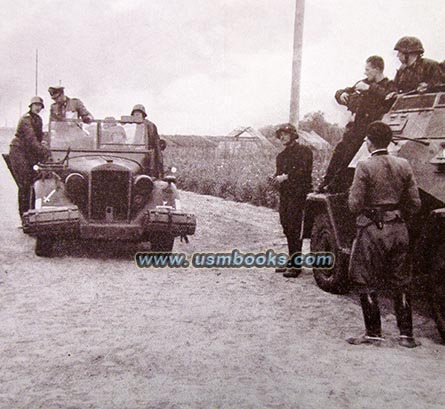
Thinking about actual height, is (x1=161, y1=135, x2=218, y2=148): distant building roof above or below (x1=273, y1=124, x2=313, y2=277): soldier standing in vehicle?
below

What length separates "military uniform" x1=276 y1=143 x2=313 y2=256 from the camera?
741 centimetres

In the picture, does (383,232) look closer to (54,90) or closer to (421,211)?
(421,211)

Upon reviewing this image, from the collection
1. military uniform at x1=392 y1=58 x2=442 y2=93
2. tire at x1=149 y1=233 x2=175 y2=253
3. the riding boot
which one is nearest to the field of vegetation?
tire at x1=149 y1=233 x2=175 y2=253

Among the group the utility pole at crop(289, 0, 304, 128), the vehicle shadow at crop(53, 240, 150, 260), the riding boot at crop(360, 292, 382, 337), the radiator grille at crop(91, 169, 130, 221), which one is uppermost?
the utility pole at crop(289, 0, 304, 128)

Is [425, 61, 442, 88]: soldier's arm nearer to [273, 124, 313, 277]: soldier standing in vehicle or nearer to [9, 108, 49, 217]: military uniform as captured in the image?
[273, 124, 313, 277]: soldier standing in vehicle

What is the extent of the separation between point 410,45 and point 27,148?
18.0 feet

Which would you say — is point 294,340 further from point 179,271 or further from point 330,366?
point 179,271

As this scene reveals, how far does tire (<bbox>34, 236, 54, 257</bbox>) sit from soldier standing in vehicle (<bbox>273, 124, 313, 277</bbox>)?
2702 millimetres

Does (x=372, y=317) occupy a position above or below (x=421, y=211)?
below

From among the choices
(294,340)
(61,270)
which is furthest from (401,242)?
(61,270)

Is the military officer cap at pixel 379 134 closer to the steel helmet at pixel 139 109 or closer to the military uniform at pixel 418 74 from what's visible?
the military uniform at pixel 418 74

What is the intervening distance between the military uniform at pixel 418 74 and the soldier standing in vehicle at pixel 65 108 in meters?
4.54

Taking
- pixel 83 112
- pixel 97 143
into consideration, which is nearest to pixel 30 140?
pixel 83 112

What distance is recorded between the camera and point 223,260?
8711mm
